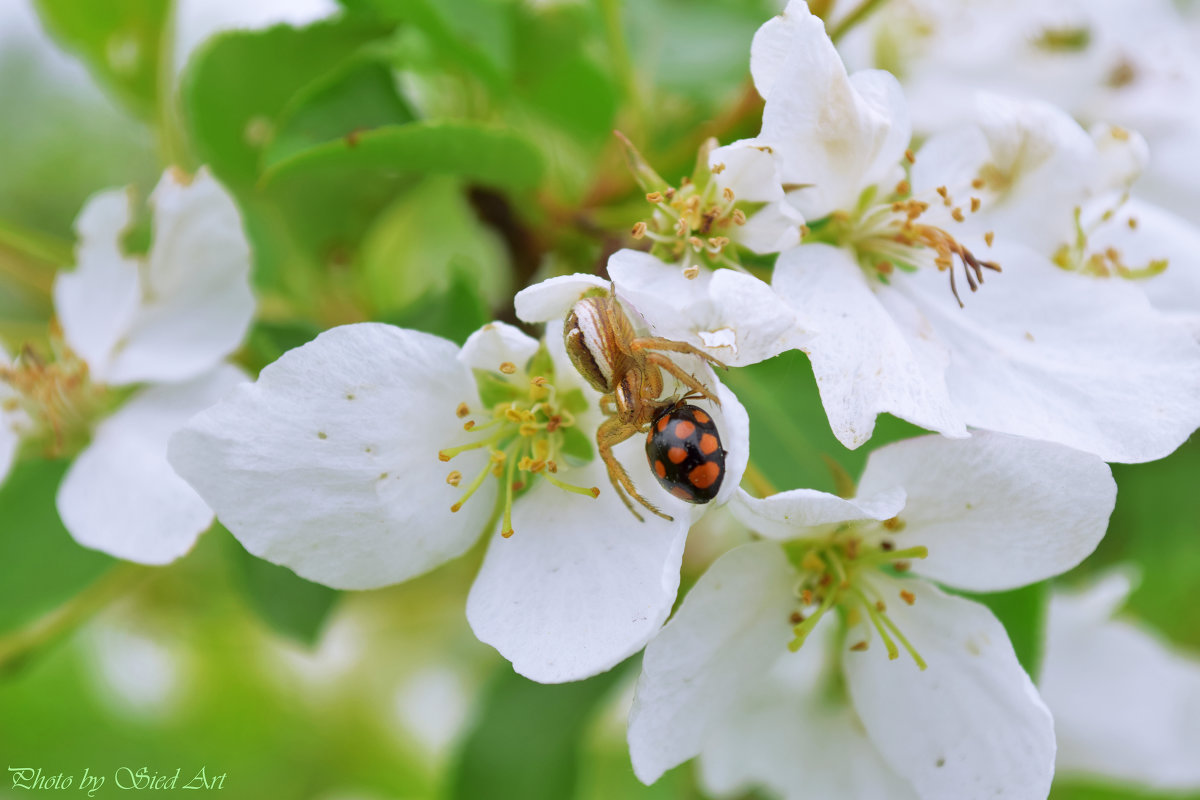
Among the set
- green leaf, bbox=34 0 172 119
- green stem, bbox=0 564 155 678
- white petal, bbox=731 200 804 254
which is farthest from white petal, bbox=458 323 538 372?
green leaf, bbox=34 0 172 119

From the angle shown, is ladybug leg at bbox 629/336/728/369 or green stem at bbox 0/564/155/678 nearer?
ladybug leg at bbox 629/336/728/369

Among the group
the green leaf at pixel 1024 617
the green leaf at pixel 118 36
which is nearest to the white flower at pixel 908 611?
the green leaf at pixel 1024 617

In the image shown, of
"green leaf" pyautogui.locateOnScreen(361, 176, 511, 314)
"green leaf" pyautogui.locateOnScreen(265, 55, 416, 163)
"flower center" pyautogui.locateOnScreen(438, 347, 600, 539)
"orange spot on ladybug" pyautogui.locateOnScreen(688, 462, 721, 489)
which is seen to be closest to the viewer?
"orange spot on ladybug" pyautogui.locateOnScreen(688, 462, 721, 489)

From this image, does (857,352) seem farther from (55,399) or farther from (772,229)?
(55,399)

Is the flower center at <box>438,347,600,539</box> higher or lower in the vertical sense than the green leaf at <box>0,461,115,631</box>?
higher

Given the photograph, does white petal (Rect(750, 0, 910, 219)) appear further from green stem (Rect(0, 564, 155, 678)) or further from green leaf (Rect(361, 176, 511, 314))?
green stem (Rect(0, 564, 155, 678))

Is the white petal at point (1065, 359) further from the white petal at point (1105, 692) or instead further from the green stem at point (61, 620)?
the green stem at point (61, 620)

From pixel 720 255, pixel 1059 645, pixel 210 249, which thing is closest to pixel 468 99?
pixel 210 249
